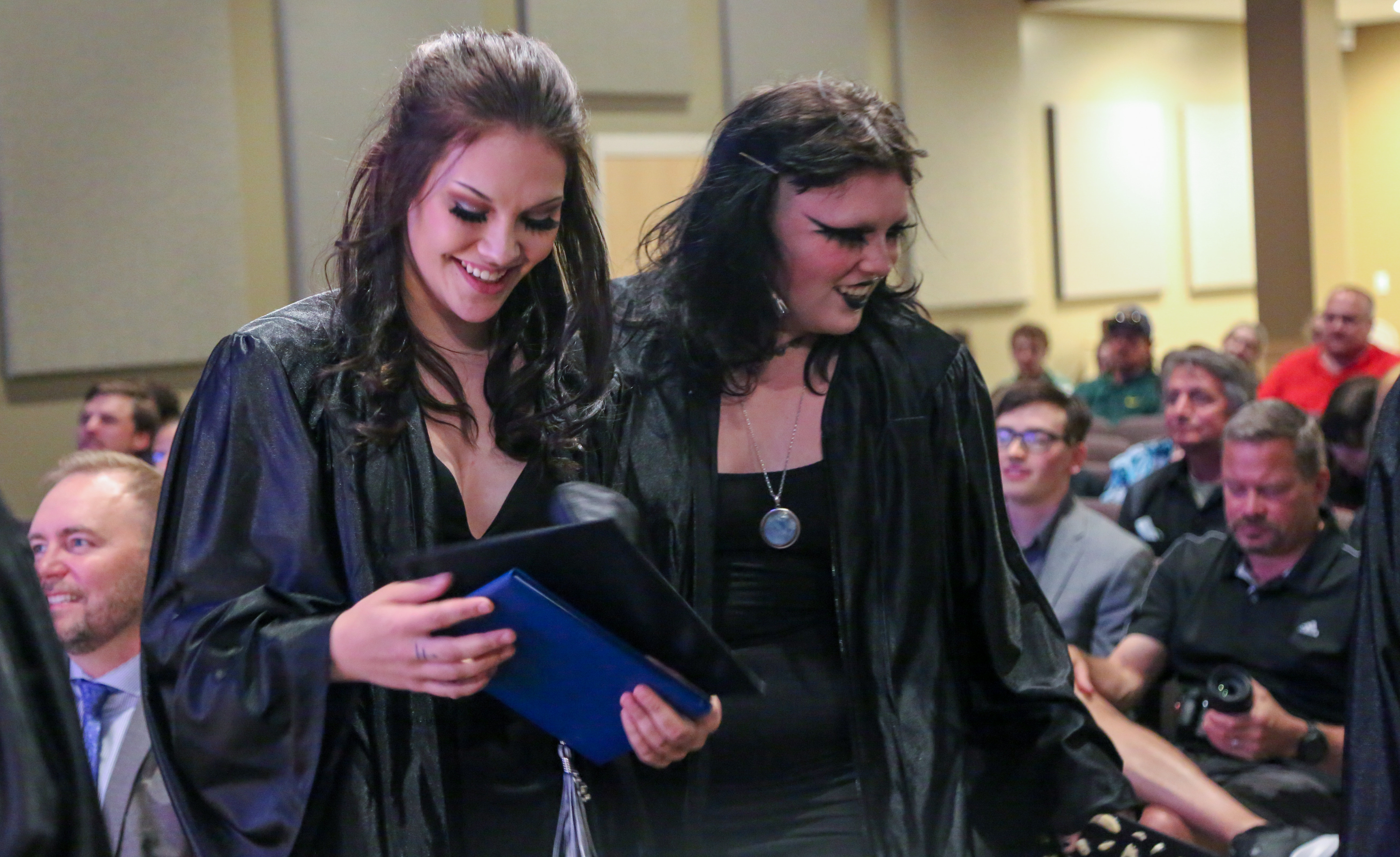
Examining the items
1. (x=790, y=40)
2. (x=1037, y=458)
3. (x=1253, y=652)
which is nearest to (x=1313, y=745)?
(x=1253, y=652)

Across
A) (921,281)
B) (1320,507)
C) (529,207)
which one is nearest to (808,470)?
(921,281)

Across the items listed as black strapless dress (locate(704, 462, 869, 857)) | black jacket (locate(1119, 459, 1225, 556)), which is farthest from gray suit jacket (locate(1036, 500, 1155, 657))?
black strapless dress (locate(704, 462, 869, 857))

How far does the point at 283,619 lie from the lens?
4.77ft

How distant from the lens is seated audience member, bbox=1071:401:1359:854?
2980 mm

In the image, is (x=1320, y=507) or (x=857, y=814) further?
(x=1320, y=507)

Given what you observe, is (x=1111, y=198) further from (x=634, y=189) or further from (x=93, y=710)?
(x=93, y=710)

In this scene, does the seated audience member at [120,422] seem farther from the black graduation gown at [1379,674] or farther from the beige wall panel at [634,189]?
the black graduation gown at [1379,674]

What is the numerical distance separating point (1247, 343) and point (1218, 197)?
4.50 m

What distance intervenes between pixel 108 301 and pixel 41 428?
62cm

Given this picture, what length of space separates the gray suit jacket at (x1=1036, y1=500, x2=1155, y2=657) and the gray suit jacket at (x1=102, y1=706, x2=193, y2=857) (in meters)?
2.11

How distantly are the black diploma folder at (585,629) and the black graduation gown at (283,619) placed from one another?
0.37ft

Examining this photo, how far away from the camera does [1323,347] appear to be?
754cm

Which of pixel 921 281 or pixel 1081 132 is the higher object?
pixel 1081 132

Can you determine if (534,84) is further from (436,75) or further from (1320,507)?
(1320,507)
